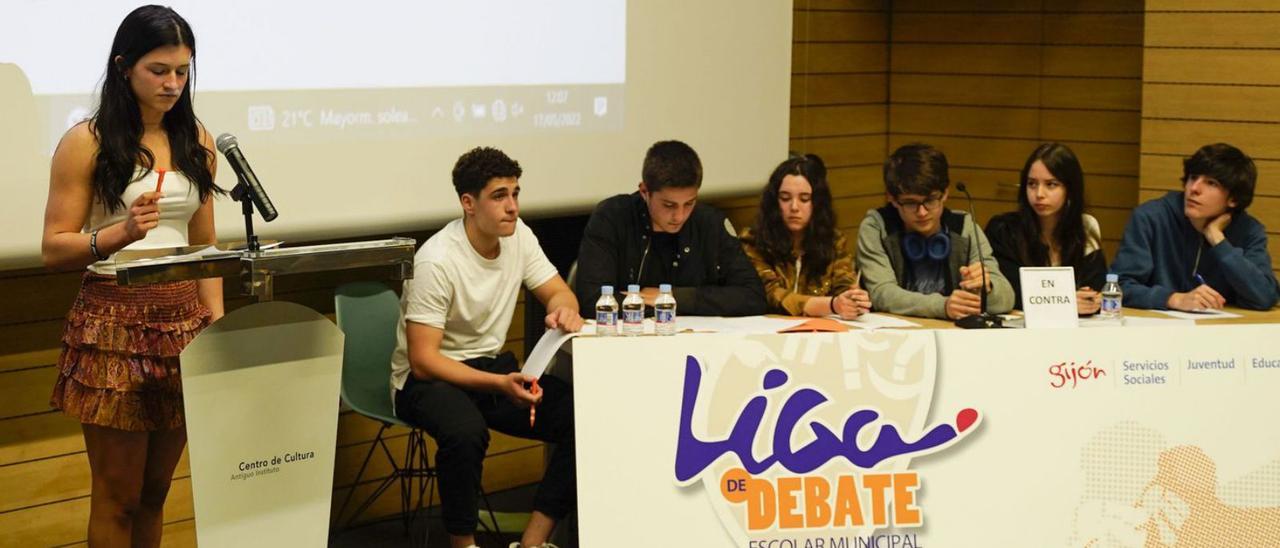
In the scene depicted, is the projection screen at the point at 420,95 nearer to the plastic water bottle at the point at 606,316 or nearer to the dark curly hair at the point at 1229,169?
the plastic water bottle at the point at 606,316

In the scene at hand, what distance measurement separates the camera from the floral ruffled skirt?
2818 mm

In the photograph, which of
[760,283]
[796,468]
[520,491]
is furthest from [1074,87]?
[796,468]

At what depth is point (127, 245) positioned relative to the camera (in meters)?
2.83

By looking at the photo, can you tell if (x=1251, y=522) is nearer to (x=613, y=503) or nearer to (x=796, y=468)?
(x=796, y=468)

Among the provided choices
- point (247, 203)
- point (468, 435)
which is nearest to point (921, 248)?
point (468, 435)

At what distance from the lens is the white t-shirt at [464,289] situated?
364cm

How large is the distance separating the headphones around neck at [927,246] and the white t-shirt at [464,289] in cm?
107

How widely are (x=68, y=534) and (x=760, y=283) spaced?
2079mm

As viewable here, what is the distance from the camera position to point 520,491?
15.9ft

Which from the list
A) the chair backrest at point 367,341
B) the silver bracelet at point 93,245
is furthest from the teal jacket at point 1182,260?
the silver bracelet at point 93,245

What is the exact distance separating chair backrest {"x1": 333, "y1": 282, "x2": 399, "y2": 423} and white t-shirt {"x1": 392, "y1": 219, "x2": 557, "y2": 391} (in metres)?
0.11

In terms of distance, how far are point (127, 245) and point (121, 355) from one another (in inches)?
9.0

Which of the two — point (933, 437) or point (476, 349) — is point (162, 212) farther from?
point (933, 437)

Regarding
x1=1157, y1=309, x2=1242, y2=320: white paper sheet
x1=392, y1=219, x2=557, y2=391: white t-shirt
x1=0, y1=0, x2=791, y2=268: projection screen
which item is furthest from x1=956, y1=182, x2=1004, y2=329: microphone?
x1=0, y1=0, x2=791, y2=268: projection screen
